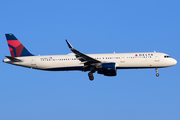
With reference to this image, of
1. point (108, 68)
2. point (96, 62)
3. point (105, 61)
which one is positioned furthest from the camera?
point (105, 61)

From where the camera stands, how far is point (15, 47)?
58781 millimetres

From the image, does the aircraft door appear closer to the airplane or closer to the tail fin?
the airplane

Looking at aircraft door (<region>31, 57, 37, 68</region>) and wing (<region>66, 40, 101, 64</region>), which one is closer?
wing (<region>66, 40, 101, 64</region>)

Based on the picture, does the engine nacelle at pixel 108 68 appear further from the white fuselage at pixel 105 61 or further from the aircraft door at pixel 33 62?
the aircraft door at pixel 33 62

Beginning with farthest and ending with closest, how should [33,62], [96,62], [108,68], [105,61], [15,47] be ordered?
[15,47] → [33,62] → [105,61] → [96,62] → [108,68]

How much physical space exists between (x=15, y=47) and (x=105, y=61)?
1700 centimetres

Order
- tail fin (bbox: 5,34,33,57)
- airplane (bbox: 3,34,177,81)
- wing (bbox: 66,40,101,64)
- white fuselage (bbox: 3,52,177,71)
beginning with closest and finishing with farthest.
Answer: wing (bbox: 66,40,101,64)
airplane (bbox: 3,34,177,81)
white fuselage (bbox: 3,52,177,71)
tail fin (bbox: 5,34,33,57)

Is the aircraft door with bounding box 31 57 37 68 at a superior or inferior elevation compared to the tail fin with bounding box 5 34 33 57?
inferior

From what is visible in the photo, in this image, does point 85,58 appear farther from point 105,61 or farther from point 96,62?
point 105,61

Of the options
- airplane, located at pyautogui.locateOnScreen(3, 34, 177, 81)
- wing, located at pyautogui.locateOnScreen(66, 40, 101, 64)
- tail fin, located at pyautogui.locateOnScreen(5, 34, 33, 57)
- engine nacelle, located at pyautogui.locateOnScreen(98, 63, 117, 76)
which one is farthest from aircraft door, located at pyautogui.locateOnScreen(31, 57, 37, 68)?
engine nacelle, located at pyautogui.locateOnScreen(98, 63, 117, 76)

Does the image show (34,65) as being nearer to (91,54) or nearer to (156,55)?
(91,54)

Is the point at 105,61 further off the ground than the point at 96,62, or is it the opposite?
the point at 105,61

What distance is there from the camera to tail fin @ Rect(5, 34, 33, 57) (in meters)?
58.2

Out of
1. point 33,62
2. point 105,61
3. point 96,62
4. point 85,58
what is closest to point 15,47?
point 33,62
